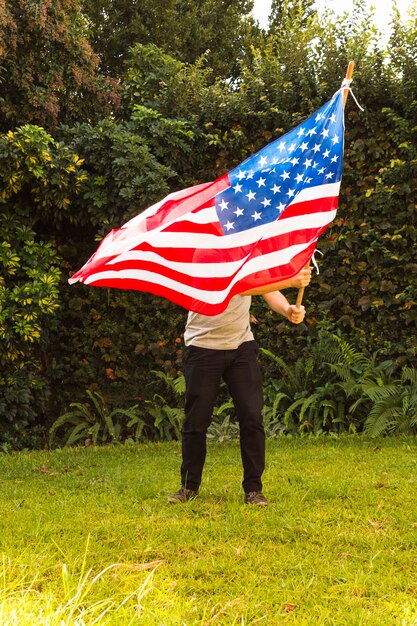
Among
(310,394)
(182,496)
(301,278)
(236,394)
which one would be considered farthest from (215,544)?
(310,394)

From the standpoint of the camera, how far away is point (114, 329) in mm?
8297

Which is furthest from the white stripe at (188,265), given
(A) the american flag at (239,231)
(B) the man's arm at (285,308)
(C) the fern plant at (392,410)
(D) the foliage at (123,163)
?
(D) the foliage at (123,163)

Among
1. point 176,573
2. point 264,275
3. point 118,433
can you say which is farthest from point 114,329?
point 176,573

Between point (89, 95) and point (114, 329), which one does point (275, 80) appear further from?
point (114, 329)

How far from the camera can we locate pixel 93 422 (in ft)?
27.1

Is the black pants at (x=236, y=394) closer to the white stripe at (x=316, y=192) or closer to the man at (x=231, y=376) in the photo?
the man at (x=231, y=376)

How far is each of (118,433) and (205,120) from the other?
364 cm

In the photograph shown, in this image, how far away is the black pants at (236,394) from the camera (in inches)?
179

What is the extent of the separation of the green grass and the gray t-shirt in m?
1.02

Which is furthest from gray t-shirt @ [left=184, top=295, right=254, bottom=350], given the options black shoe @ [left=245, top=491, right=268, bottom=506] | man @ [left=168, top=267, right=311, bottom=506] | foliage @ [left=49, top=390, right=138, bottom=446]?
foliage @ [left=49, top=390, right=138, bottom=446]

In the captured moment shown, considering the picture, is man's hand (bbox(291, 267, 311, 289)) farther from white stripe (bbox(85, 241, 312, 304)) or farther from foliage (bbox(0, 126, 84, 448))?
foliage (bbox(0, 126, 84, 448))

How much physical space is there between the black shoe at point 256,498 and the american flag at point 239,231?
1256 mm

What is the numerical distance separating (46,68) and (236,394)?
5562mm

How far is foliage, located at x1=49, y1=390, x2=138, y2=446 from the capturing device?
789 centimetres
